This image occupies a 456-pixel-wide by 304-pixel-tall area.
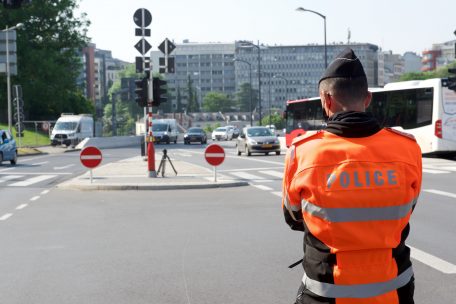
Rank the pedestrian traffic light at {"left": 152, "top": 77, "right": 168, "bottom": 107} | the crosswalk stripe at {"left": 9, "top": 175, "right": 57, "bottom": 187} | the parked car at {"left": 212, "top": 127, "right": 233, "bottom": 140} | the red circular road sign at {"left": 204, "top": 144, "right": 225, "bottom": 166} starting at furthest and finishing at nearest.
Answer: the parked car at {"left": 212, "top": 127, "right": 233, "bottom": 140} < the crosswalk stripe at {"left": 9, "top": 175, "right": 57, "bottom": 187} < the pedestrian traffic light at {"left": 152, "top": 77, "right": 168, "bottom": 107} < the red circular road sign at {"left": 204, "top": 144, "right": 225, "bottom": 166}

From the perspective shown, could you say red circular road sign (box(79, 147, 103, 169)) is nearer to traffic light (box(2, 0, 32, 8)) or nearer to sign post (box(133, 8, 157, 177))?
sign post (box(133, 8, 157, 177))

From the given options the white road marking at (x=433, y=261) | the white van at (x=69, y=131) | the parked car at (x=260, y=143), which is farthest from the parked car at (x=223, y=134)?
the white road marking at (x=433, y=261)

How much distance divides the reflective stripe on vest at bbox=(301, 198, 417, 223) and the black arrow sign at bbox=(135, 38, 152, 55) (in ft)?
67.3

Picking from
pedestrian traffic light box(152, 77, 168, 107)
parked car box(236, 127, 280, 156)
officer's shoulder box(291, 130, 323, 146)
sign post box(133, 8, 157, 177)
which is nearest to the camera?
officer's shoulder box(291, 130, 323, 146)

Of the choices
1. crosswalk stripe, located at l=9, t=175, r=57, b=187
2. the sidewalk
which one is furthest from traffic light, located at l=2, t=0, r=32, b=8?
crosswalk stripe, located at l=9, t=175, r=57, b=187

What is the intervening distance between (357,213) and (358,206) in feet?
0.08

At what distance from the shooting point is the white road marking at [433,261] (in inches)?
313

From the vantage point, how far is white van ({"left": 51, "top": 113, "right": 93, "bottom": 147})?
62719 millimetres

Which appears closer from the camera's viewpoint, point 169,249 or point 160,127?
point 169,249

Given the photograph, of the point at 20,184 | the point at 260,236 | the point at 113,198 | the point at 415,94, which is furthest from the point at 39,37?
the point at 260,236

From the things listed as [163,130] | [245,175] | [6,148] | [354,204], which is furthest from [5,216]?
[163,130]

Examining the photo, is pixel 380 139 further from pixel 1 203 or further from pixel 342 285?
pixel 1 203

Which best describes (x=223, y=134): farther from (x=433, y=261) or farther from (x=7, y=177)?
(x=433, y=261)

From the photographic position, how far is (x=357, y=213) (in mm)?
2939
